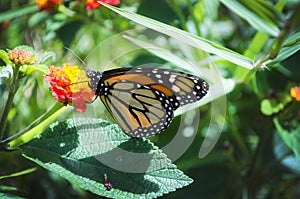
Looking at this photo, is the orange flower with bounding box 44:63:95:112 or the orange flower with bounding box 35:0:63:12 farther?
the orange flower with bounding box 35:0:63:12

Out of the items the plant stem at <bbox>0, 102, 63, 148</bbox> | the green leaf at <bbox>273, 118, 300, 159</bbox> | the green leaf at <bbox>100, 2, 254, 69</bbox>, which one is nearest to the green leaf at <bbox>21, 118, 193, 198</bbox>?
the plant stem at <bbox>0, 102, 63, 148</bbox>

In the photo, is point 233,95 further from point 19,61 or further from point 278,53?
point 19,61

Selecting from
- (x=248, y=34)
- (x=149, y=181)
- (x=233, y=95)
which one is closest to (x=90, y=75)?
(x=149, y=181)

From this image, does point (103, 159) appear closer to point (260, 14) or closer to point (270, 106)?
point (260, 14)

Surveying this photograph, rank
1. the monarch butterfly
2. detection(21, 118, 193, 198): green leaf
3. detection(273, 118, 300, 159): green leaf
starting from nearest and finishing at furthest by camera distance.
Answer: detection(21, 118, 193, 198): green leaf < the monarch butterfly < detection(273, 118, 300, 159): green leaf

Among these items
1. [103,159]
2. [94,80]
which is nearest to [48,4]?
[94,80]

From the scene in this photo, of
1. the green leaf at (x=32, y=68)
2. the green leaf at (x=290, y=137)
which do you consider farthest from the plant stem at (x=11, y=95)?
the green leaf at (x=290, y=137)

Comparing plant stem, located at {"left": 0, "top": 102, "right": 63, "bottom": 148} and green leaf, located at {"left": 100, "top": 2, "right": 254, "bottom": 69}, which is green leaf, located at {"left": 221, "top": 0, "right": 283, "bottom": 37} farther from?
plant stem, located at {"left": 0, "top": 102, "right": 63, "bottom": 148}
